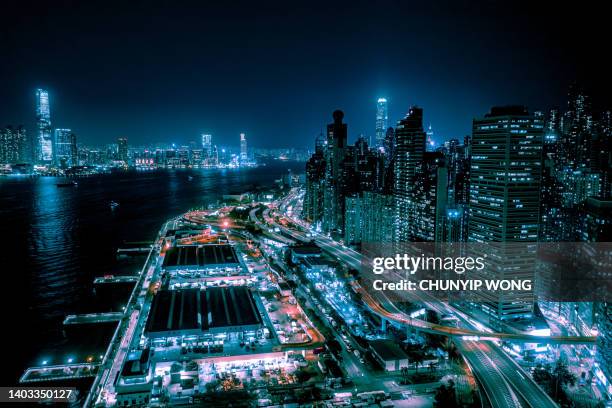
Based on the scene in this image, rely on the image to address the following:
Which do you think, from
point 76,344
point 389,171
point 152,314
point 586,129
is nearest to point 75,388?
point 76,344

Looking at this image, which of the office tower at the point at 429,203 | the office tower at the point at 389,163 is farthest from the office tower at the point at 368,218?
the office tower at the point at 429,203

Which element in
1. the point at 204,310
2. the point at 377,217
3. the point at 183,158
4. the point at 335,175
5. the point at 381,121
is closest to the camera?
the point at 204,310

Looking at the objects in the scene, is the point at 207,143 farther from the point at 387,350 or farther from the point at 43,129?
the point at 387,350

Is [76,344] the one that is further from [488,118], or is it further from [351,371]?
[488,118]

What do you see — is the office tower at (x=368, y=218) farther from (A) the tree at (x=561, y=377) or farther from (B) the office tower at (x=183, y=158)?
(B) the office tower at (x=183, y=158)

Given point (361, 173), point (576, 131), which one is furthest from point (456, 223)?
point (576, 131)
